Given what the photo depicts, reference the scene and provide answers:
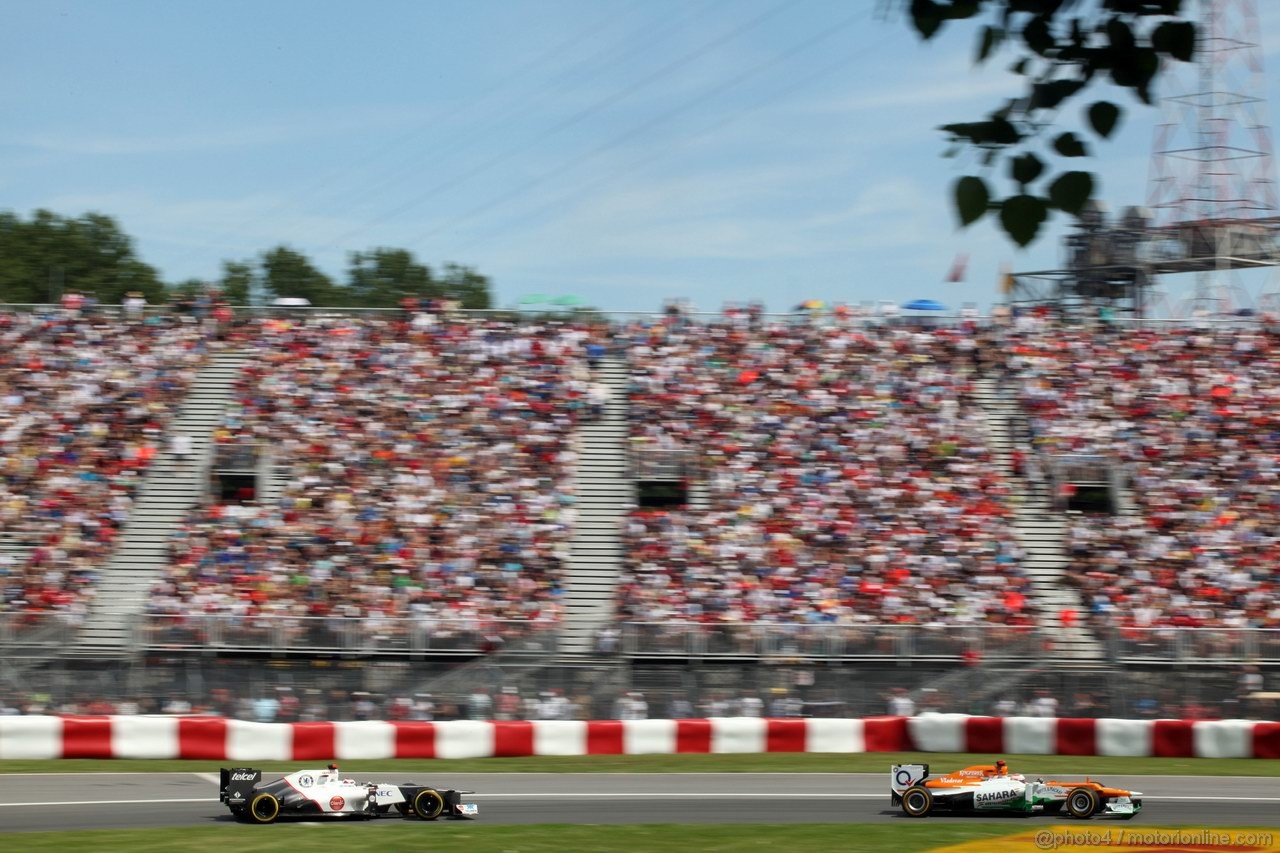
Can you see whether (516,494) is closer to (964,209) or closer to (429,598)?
(429,598)

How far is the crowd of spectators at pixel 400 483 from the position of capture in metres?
20.4

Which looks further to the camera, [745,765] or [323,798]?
[745,765]

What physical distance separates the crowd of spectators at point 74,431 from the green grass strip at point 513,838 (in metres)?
7.87

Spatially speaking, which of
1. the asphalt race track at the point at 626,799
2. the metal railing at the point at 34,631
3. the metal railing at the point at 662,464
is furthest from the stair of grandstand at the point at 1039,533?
the metal railing at the point at 34,631

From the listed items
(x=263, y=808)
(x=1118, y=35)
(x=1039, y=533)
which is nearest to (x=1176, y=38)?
(x=1118, y=35)

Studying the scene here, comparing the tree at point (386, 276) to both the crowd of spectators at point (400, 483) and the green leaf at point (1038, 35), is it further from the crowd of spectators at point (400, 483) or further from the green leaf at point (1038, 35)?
the green leaf at point (1038, 35)

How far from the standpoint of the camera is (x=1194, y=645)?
19.1 m

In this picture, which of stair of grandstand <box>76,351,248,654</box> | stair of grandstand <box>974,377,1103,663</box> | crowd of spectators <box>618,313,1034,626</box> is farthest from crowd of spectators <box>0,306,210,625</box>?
stair of grandstand <box>974,377,1103,663</box>

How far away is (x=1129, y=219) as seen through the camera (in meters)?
31.8

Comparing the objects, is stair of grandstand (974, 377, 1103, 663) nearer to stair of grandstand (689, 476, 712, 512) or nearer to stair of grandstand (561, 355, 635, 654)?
stair of grandstand (689, 476, 712, 512)

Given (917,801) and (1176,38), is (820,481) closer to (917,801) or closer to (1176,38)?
(917,801)

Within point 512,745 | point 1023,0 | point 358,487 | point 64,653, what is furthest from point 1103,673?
point 1023,0

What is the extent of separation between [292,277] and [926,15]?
71152mm

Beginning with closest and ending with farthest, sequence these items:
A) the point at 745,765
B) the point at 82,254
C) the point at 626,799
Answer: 1. the point at 626,799
2. the point at 745,765
3. the point at 82,254
